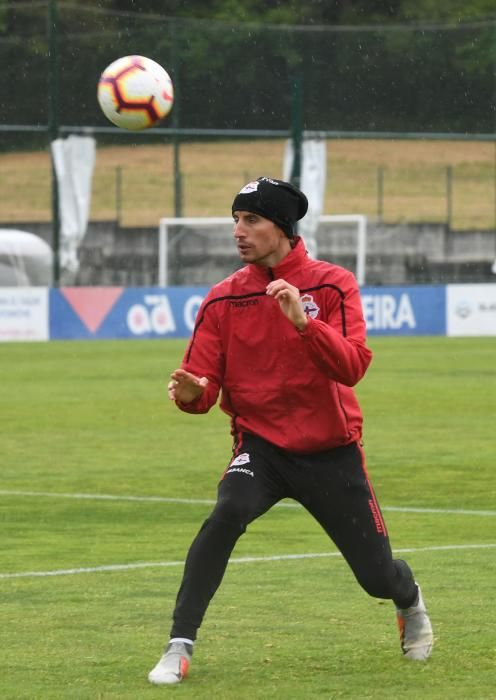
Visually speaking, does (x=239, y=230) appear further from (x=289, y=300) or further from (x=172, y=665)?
(x=172, y=665)

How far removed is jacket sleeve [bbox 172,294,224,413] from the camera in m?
6.79

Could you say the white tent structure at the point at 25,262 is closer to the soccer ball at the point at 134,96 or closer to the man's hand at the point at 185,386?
the soccer ball at the point at 134,96

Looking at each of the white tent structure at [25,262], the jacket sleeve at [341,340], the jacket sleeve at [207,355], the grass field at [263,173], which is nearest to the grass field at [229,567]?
the jacket sleeve at [207,355]

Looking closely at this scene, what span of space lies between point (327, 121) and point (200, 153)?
6835 millimetres

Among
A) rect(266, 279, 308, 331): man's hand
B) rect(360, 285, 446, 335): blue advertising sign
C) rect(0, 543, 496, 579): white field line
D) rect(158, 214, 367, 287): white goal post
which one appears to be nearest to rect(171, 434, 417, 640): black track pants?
rect(266, 279, 308, 331): man's hand

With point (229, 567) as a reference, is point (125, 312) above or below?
below

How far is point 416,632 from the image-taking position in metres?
6.98

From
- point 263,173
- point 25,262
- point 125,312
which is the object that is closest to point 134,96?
point 125,312

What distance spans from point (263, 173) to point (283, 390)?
4535cm

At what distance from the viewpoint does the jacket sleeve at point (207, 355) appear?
6789 millimetres

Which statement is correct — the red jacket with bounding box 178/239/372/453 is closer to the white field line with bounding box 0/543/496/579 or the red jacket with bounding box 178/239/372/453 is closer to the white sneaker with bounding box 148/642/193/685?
the white sneaker with bounding box 148/642/193/685

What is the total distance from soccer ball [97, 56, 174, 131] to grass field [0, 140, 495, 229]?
29.1 m

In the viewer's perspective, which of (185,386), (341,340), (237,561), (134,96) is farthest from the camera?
(134,96)

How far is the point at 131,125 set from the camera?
1511 centimetres
